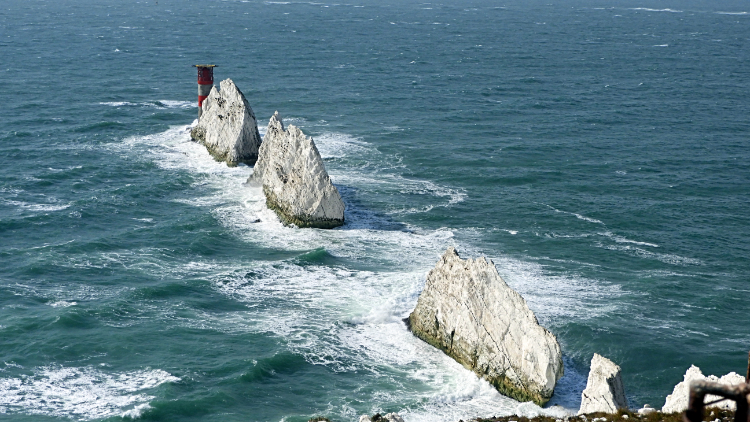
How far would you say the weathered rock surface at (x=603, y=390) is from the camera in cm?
4181

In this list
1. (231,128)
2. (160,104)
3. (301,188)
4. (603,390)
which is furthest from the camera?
(160,104)

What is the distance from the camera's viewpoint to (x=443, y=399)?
47.4 m

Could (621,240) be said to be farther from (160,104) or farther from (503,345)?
(160,104)

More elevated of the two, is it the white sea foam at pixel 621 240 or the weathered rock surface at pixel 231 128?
the weathered rock surface at pixel 231 128

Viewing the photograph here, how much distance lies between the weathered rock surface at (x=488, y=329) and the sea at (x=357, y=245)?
116 centimetres

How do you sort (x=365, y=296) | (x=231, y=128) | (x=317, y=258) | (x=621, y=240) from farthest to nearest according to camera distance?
(x=231, y=128)
(x=621, y=240)
(x=317, y=258)
(x=365, y=296)

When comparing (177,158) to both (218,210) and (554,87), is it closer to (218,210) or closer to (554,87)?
(218,210)

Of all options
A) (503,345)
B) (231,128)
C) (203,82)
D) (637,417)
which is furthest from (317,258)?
(203,82)

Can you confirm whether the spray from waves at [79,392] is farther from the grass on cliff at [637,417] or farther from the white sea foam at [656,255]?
the white sea foam at [656,255]

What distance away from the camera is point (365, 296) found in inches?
2375

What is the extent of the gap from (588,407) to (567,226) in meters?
35.1

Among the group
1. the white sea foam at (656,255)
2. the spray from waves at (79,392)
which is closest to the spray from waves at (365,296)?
the white sea foam at (656,255)

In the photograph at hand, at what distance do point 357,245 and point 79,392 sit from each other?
27906 millimetres

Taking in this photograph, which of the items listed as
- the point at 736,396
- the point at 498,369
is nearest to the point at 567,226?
the point at 498,369
